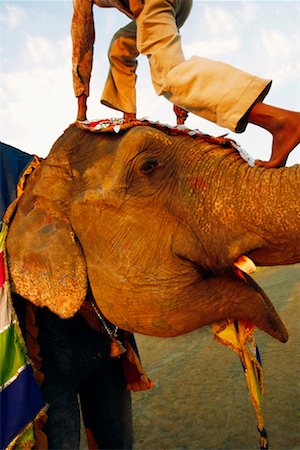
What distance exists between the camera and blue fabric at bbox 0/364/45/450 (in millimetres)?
1857

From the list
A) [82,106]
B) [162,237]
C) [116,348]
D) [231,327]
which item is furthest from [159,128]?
[116,348]

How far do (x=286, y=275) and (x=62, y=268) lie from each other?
8.43 meters

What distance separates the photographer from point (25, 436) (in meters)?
1.87

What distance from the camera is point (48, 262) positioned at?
1778mm

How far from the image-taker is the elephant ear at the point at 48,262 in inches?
68.8

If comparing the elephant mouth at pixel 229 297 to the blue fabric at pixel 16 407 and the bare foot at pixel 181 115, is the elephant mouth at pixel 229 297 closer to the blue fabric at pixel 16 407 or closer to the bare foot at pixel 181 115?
the blue fabric at pixel 16 407

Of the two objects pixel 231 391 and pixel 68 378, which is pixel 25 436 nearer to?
pixel 68 378

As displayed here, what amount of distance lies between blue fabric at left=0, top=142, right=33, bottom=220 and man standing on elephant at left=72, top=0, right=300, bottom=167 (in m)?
0.46

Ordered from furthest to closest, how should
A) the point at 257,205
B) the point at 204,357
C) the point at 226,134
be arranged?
1. the point at 204,357
2. the point at 226,134
3. the point at 257,205

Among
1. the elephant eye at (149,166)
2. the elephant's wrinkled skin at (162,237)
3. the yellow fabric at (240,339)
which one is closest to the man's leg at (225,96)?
the elephant's wrinkled skin at (162,237)

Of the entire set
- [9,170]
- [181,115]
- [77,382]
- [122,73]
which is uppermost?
[122,73]

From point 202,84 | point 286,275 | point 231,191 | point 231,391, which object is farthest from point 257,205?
point 286,275

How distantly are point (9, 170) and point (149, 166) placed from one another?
856 mm

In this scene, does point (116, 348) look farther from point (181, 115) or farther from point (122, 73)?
point (122, 73)
